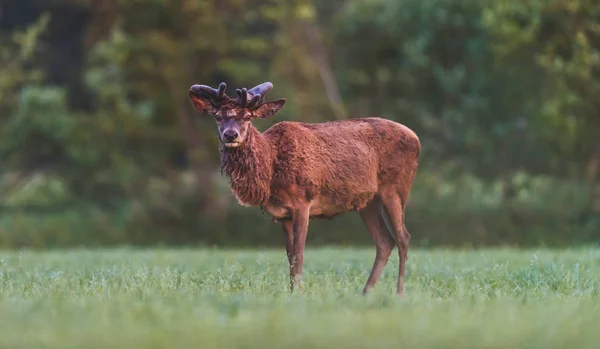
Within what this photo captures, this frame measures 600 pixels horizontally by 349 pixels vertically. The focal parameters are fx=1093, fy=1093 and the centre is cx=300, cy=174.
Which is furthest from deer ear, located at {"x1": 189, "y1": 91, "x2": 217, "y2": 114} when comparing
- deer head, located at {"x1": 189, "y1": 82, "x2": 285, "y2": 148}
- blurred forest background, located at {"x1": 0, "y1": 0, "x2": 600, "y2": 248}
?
blurred forest background, located at {"x1": 0, "y1": 0, "x2": 600, "y2": 248}

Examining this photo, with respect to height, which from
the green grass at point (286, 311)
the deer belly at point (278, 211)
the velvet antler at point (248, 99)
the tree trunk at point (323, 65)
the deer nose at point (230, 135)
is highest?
the tree trunk at point (323, 65)

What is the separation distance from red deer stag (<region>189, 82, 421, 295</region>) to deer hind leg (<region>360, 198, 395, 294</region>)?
1cm

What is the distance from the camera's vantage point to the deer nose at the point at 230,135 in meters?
10.9

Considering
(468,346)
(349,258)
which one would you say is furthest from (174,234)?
(468,346)

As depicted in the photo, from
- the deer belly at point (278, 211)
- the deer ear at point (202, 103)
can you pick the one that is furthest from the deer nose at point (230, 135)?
the deer belly at point (278, 211)

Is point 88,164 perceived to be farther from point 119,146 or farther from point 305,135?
point 305,135

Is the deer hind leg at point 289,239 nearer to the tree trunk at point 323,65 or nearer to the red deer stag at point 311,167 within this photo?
the red deer stag at point 311,167

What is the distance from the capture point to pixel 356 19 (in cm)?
3008

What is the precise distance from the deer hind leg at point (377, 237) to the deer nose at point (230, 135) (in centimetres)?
202

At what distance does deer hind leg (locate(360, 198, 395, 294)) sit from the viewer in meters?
11.6

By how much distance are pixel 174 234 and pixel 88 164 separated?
2931mm

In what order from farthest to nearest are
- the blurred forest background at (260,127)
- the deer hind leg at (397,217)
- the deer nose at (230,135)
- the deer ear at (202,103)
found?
the blurred forest background at (260,127)
the deer hind leg at (397,217)
the deer ear at (202,103)
the deer nose at (230,135)

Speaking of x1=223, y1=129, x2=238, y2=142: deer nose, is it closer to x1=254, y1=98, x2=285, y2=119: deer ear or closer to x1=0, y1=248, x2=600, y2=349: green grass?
x1=254, y1=98, x2=285, y2=119: deer ear

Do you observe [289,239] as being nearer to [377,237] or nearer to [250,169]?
[250,169]
